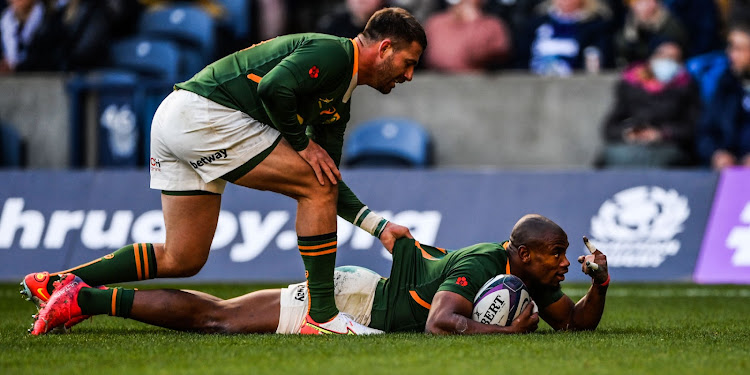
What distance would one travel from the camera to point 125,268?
6180mm

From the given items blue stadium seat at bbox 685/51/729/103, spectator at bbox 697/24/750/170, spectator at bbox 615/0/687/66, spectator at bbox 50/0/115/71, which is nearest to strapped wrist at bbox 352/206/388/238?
spectator at bbox 697/24/750/170

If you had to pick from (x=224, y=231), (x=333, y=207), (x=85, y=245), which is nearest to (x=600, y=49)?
(x=224, y=231)

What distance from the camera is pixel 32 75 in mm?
13602

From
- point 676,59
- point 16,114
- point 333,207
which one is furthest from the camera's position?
point 16,114

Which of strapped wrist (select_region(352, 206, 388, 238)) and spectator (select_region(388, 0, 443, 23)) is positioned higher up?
spectator (select_region(388, 0, 443, 23))

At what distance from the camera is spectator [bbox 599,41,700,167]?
Result: 1210 centimetres

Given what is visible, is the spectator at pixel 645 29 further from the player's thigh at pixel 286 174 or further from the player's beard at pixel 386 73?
the player's thigh at pixel 286 174

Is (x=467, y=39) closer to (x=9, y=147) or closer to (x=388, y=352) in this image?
(x=9, y=147)

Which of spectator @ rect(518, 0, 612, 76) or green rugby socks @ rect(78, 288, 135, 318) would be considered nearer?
green rugby socks @ rect(78, 288, 135, 318)

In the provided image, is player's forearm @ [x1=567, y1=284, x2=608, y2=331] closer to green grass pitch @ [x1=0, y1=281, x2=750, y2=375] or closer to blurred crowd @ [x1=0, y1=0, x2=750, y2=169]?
green grass pitch @ [x1=0, y1=281, x2=750, y2=375]

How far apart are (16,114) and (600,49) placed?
7205 millimetres

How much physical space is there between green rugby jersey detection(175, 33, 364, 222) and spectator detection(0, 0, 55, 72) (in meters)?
8.54

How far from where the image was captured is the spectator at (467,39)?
13062mm

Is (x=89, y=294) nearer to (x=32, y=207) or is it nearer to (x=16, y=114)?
(x=32, y=207)
